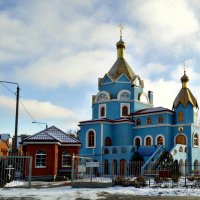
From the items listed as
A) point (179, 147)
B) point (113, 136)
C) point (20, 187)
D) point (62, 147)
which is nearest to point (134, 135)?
point (113, 136)

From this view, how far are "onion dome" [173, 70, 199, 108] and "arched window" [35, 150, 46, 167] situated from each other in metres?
17.8

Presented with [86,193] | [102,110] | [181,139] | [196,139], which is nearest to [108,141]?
[102,110]

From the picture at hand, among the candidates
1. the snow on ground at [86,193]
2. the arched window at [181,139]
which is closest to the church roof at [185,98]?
the arched window at [181,139]

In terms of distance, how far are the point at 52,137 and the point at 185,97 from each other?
1787cm

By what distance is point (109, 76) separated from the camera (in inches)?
1626

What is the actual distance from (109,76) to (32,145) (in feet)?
62.7

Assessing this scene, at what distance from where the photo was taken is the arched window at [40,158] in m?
23.9

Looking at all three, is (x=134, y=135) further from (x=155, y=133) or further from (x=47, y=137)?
(x=47, y=137)

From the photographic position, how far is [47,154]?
24.0m

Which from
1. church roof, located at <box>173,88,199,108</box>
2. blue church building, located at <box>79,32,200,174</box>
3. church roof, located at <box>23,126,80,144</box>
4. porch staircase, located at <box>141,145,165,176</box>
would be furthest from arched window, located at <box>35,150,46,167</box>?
church roof, located at <box>173,88,199,108</box>

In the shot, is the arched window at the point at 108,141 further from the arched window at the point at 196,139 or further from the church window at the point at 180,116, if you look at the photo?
the arched window at the point at 196,139

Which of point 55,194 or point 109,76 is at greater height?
point 109,76

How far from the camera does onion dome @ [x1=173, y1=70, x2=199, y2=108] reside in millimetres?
36647

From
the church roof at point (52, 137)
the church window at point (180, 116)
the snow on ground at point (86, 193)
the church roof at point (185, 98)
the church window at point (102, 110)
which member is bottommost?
the snow on ground at point (86, 193)
